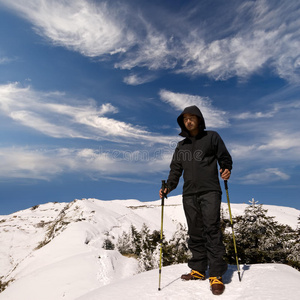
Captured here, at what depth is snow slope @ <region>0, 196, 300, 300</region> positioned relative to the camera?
4047 mm

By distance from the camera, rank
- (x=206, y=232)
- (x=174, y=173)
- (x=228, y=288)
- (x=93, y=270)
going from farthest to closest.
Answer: (x=93, y=270) → (x=174, y=173) → (x=206, y=232) → (x=228, y=288)

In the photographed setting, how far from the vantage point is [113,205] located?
26.9 meters

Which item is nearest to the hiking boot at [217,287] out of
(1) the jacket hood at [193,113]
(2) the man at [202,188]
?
(2) the man at [202,188]

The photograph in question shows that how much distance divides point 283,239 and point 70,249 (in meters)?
11.1

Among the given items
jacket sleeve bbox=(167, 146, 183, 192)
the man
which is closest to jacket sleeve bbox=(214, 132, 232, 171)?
the man

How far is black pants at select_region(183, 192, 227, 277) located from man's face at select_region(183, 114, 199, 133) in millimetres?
1315

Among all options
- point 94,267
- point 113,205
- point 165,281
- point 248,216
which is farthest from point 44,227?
point 165,281

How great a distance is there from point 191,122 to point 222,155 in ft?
2.89

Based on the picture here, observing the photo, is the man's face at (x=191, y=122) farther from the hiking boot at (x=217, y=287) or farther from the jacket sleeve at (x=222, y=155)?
the hiking boot at (x=217, y=287)

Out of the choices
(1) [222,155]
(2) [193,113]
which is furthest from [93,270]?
(2) [193,113]

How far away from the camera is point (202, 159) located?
4781 mm

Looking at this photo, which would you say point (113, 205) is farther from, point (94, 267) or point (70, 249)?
point (94, 267)

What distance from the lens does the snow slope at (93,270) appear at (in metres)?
4.05

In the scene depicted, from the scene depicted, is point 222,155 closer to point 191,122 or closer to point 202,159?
point 202,159
